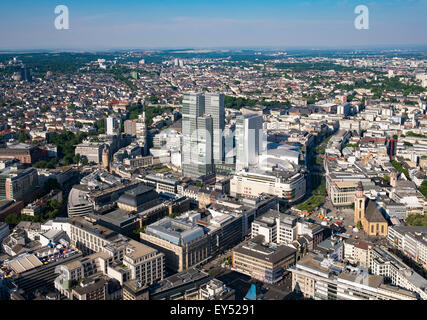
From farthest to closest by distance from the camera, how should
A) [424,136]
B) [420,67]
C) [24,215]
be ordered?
[420,67], [424,136], [24,215]

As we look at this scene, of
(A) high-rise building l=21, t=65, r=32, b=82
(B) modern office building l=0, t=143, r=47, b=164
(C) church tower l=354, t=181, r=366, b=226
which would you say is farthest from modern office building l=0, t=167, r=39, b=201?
(A) high-rise building l=21, t=65, r=32, b=82

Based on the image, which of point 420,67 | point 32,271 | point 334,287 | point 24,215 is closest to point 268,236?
point 334,287

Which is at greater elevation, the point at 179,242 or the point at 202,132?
the point at 202,132

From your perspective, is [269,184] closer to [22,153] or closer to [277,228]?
[277,228]

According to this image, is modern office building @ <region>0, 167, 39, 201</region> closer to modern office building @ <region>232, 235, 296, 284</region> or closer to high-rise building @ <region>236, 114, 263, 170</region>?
high-rise building @ <region>236, 114, 263, 170</region>

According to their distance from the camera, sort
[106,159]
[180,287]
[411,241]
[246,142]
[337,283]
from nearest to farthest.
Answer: [337,283] < [180,287] < [411,241] < [246,142] < [106,159]

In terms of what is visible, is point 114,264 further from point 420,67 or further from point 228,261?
point 420,67

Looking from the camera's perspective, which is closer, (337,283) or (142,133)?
(337,283)

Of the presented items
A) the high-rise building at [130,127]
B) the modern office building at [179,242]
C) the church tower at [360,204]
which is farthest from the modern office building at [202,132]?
the high-rise building at [130,127]

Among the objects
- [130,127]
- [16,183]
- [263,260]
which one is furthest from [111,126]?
[263,260]
